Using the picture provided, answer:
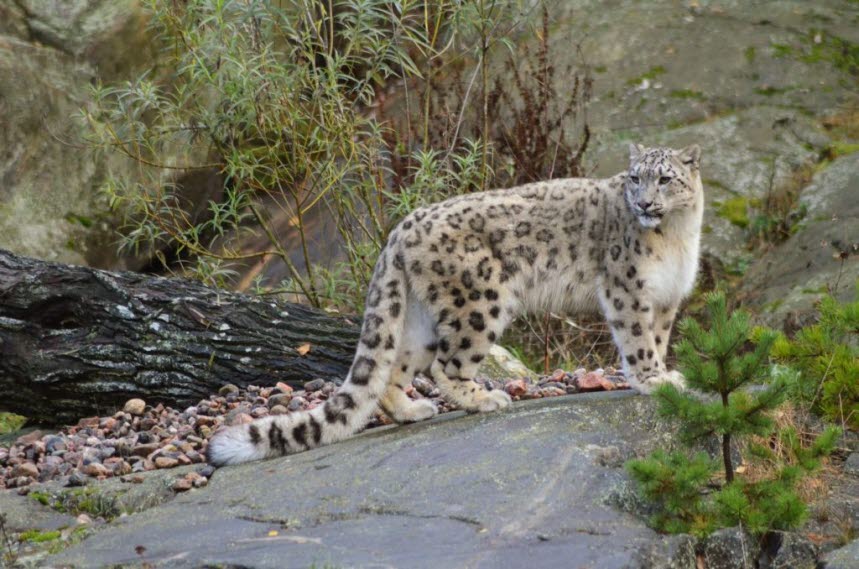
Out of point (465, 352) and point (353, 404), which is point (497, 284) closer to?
point (465, 352)

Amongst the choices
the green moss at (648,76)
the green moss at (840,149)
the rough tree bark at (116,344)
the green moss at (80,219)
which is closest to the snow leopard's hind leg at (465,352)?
the rough tree bark at (116,344)

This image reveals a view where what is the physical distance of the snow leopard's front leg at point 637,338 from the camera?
6.08 meters

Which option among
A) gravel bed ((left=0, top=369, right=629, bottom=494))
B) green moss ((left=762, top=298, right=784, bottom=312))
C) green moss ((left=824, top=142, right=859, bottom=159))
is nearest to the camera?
gravel bed ((left=0, top=369, right=629, bottom=494))

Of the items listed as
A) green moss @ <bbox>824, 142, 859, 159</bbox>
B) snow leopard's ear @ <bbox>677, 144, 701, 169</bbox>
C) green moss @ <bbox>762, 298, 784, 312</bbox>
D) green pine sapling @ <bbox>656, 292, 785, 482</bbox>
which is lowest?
green moss @ <bbox>762, 298, 784, 312</bbox>

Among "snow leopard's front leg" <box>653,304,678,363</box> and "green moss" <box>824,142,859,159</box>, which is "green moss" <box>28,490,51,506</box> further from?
"green moss" <box>824,142,859,159</box>

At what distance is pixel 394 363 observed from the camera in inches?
246

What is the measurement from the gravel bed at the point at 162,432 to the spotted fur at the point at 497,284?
1.69ft

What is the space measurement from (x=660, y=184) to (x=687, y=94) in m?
6.80

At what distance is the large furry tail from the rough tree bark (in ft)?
4.43

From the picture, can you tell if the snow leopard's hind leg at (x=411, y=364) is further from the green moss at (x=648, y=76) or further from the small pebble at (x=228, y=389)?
the green moss at (x=648, y=76)

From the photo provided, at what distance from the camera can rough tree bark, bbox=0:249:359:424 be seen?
715 cm

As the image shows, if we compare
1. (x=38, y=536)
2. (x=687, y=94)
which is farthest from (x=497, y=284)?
(x=687, y=94)

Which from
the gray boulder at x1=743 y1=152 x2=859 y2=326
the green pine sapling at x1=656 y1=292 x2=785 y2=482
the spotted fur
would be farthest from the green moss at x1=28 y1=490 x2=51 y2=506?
the gray boulder at x1=743 y1=152 x2=859 y2=326

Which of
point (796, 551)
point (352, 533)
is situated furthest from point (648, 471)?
point (352, 533)
